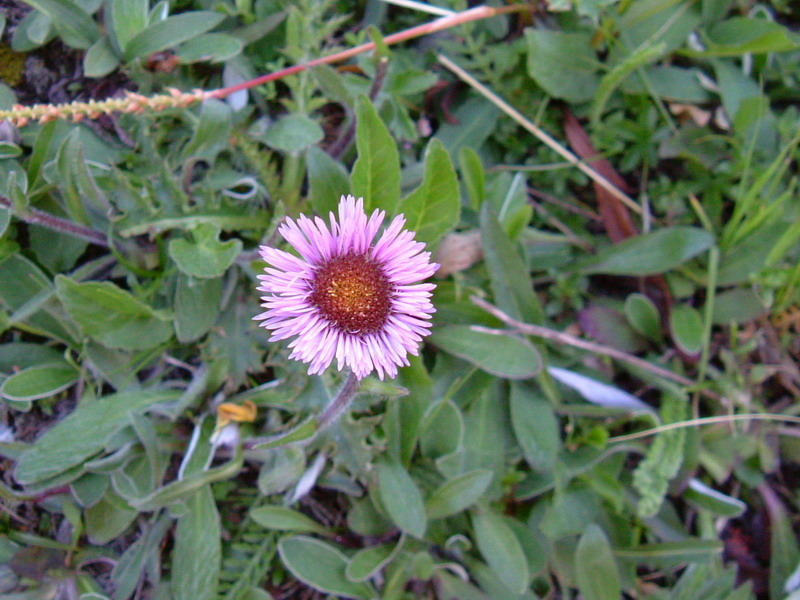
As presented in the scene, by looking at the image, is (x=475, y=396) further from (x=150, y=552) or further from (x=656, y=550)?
(x=150, y=552)

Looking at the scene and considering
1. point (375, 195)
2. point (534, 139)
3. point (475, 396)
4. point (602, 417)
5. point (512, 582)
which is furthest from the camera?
point (534, 139)

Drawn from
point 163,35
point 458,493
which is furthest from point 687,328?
point 163,35

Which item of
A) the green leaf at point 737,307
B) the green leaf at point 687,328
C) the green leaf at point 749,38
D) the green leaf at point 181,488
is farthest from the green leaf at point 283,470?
the green leaf at point 749,38

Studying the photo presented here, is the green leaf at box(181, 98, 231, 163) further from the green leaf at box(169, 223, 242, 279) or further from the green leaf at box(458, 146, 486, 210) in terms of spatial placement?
the green leaf at box(458, 146, 486, 210)

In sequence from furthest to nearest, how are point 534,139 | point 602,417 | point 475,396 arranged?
point 534,139, point 602,417, point 475,396

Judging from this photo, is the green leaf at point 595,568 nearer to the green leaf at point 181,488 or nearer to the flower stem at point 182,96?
the green leaf at point 181,488

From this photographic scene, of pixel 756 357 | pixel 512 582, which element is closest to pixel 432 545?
Answer: pixel 512 582

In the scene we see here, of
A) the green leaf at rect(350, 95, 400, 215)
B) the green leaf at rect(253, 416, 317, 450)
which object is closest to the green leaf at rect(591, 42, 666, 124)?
the green leaf at rect(350, 95, 400, 215)
